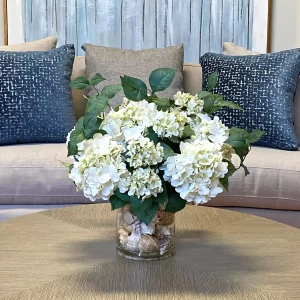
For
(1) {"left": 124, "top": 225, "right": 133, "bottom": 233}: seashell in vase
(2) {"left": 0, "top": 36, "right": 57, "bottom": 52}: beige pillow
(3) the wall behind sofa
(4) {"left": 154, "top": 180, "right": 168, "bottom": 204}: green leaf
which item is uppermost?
(3) the wall behind sofa

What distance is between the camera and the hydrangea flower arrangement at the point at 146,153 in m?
1.03

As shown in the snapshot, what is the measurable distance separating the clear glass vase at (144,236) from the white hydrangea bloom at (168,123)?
7.6 inches

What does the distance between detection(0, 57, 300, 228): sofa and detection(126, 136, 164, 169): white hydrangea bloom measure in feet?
3.41

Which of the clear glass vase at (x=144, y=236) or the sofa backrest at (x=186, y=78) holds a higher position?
the sofa backrest at (x=186, y=78)

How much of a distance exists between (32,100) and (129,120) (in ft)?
4.41

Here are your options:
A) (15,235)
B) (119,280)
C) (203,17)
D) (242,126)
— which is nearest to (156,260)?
(119,280)

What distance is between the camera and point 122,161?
1.04 meters

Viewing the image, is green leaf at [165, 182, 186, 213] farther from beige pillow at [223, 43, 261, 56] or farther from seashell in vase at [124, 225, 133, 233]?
beige pillow at [223, 43, 261, 56]

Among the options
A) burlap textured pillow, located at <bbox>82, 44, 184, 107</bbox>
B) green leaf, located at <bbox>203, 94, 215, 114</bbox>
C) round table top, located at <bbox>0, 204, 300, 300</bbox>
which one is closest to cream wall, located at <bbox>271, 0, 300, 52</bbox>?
burlap textured pillow, located at <bbox>82, 44, 184, 107</bbox>

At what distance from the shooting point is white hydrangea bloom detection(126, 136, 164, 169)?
3.36 ft

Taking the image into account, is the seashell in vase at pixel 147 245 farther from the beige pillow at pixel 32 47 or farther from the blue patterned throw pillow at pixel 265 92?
the beige pillow at pixel 32 47

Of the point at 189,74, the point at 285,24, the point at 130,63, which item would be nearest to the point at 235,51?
the point at 189,74

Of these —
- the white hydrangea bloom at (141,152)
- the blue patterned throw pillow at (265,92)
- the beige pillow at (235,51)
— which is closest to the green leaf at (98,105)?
the white hydrangea bloom at (141,152)

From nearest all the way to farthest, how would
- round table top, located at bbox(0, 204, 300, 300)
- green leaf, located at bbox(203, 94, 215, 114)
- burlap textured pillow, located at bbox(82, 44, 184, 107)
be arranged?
round table top, located at bbox(0, 204, 300, 300) → green leaf, located at bbox(203, 94, 215, 114) → burlap textured pillow, located at bbox(82, 44, 184, 107)
